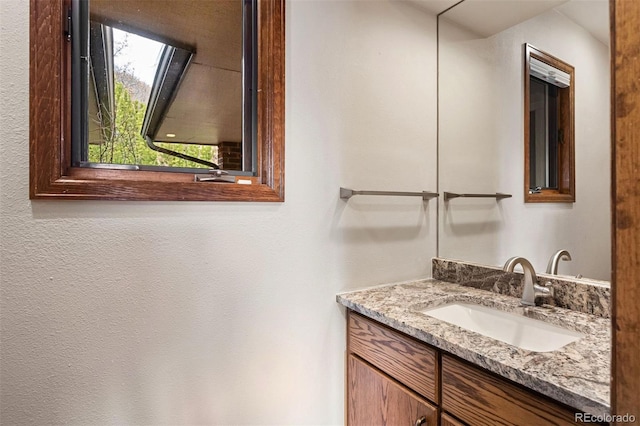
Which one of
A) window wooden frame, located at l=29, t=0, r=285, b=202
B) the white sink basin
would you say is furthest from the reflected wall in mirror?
window wooden frame, located at l=29, t=0, r=285, b=202

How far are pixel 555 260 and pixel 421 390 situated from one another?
0.73 metres

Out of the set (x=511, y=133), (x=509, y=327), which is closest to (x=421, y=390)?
(x=509, y=327)

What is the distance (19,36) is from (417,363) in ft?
4.88

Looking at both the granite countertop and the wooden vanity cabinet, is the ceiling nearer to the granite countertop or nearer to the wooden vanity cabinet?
the granite countertop

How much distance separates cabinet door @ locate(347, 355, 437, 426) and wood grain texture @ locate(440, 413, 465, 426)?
0.08 ft

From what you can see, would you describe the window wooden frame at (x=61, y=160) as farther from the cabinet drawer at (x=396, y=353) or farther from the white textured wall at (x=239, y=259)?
the cabinet drawer at (x=396, y=353)

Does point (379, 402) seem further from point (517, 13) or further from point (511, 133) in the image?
point (517, 13)

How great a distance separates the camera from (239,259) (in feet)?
3.75

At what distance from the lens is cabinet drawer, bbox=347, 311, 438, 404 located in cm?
97

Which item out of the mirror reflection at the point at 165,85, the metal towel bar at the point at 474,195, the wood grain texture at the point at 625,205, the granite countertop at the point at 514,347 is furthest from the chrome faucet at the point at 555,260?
the mirror reflection at the point at 165,85

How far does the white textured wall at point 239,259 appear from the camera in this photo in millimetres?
865

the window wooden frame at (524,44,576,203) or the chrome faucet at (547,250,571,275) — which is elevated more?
the window wooden frame at (524,44,576,203)

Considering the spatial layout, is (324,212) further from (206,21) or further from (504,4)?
(504,4)

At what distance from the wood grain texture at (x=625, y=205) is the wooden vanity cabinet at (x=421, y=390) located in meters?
0.36
